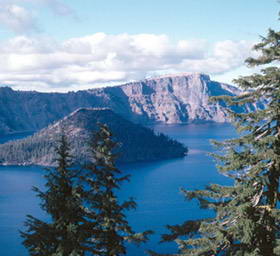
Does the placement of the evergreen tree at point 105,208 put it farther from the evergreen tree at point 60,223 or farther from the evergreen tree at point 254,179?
the evergreen tree at point 254,179

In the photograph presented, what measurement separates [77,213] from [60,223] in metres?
1.01

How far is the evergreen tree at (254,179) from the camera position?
1293 centimetres

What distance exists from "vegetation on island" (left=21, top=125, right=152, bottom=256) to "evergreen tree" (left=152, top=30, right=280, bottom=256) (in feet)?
19.2

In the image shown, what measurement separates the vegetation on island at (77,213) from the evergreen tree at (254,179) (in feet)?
19.2

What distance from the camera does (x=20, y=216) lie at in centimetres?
10569

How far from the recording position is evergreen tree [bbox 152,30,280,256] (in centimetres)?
1293

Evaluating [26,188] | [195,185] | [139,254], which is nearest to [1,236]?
[139,254]

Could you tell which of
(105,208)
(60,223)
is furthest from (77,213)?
(105,208)

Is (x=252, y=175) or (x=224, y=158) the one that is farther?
(x=224, y=158)

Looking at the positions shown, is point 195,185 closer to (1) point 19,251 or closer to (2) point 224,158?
(1) point 19,251

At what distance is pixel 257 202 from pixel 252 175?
47.9 inches

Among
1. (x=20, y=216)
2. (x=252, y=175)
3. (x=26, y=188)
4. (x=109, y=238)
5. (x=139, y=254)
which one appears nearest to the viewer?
(x=252, y=175)

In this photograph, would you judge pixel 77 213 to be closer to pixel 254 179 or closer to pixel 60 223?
pixel 60 223

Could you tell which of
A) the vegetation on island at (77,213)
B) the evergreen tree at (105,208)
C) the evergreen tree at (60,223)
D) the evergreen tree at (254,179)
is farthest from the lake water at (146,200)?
the evergreen tree at (254,179)
